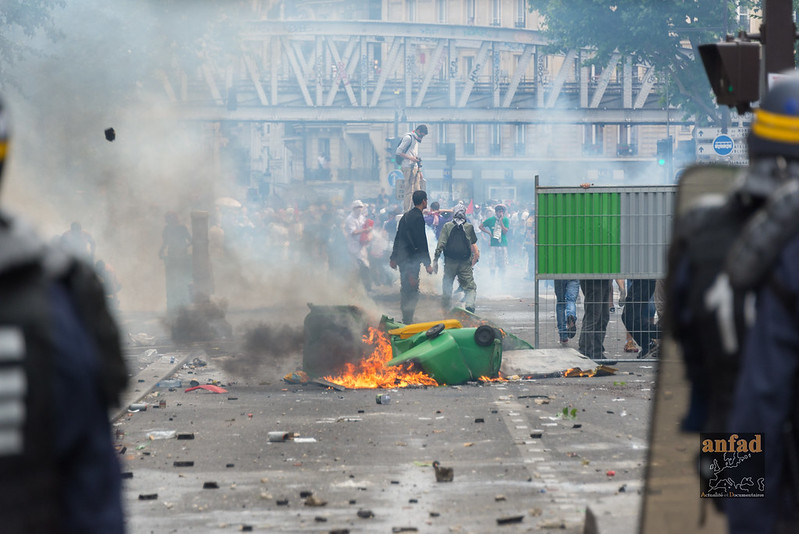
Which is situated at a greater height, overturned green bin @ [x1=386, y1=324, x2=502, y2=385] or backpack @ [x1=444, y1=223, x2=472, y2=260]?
backpack @ [x1=444, y1=223, x2=472, y2=260]

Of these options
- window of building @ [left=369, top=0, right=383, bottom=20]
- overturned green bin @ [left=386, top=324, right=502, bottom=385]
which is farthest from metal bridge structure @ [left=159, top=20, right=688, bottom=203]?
overturned green bin @ [left=386, top=324, right=502, bottom=385]

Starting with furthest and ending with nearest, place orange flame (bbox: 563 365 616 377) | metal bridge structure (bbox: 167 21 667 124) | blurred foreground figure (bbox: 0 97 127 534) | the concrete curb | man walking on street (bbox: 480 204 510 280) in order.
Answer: metal bridge structure (bbox: 167 21 667 124) → man walking on street (bbox: 480 204 510 280) → orange flame (bbox: 563 365 616 377) → the concrete curb → blurred foreground figure (bbox: 0 97 127 534)

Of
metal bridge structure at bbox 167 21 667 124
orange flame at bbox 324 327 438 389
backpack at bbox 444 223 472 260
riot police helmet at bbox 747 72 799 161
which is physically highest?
metal bridge structure at bbox 167 21 667 124

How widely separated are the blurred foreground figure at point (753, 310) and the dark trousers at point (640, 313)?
9682 mm

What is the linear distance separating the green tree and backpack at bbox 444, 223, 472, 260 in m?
21.3

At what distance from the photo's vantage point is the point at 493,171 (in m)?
71.1

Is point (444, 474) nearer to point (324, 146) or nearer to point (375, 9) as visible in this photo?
point (324, 146)

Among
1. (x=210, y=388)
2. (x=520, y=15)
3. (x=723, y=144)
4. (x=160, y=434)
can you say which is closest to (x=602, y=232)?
(x=210, y=388)

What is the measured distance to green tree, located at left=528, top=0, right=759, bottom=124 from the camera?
3628cm

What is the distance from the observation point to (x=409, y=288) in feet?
47.2

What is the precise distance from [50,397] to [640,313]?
11012 mm

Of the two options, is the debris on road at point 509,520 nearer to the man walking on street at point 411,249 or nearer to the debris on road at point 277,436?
the debris on road at point 277,436

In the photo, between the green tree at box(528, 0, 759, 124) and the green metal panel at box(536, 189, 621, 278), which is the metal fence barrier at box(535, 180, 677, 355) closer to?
the green metal panel at box(536, 189, 621, 278)

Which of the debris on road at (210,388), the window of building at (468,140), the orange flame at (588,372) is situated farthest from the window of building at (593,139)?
the debris on road at (210,388)
